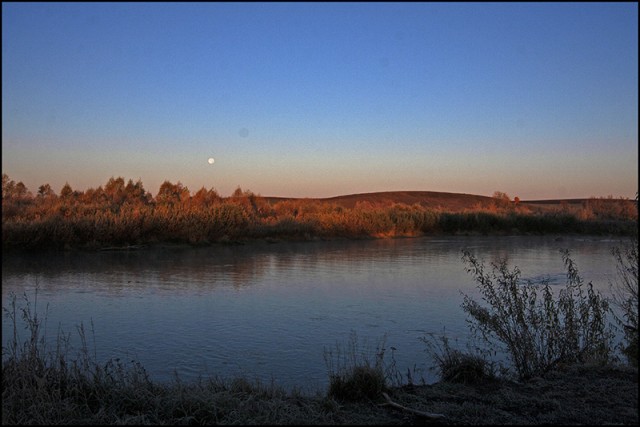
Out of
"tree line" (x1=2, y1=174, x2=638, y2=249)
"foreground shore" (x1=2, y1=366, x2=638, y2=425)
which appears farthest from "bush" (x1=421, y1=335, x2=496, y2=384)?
"tree line" (x1=2, y1=174, x2=638, y2=249)

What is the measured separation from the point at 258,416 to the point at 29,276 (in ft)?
30.3

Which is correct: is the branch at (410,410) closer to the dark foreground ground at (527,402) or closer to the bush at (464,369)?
the dark foreground ground at (527,402)

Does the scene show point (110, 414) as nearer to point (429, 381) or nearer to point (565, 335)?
point (429, 381)

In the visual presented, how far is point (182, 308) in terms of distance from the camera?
344 inches

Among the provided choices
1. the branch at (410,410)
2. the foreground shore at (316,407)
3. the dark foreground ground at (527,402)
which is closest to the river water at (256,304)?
the foreground shore at (316,407)

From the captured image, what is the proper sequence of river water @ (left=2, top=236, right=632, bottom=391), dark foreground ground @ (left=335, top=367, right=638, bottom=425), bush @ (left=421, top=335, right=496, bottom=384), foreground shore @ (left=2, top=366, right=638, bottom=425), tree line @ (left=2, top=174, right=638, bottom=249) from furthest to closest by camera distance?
tree line @ (left=2, top=174, right=638, bottom=249), river water @ (left=2, top=236, right=632, bottom=391), bush @ (left=421, top=335, right=496, bottom=384), dark foreground ground @ (left=335, top=367, right=638, bottom=425), foreground shore @ (left=2, top=366, right=638, bottom=425)

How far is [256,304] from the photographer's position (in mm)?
9133

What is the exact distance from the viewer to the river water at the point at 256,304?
6051 millimetres

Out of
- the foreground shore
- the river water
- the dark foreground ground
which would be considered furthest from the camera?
the river water

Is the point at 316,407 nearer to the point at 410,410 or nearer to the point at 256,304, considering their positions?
the point at 410,410

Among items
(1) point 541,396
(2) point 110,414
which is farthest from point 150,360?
(1) point 541,396

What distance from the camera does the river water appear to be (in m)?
6.05

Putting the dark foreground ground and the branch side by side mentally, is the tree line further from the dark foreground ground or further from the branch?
the branch

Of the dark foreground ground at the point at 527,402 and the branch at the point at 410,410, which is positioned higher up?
the branch at the point at 410,410
